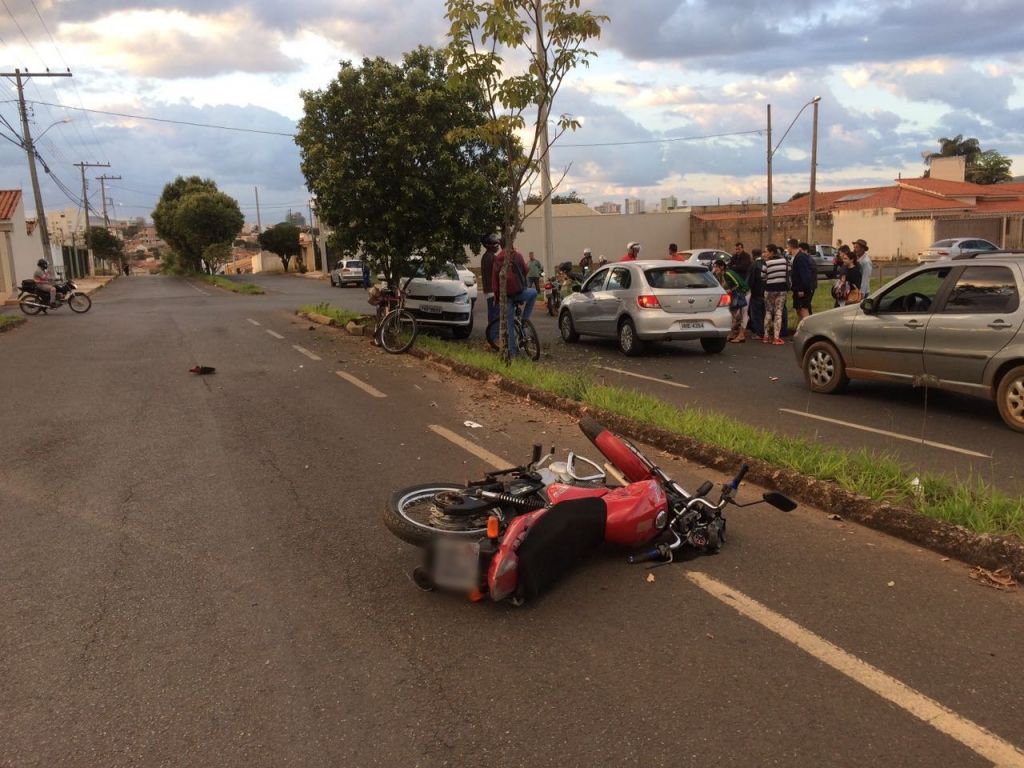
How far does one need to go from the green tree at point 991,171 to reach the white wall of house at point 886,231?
3241 cm

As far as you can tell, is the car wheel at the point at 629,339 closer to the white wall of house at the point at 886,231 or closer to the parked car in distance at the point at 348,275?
the parked car in distance at the point at 348,275

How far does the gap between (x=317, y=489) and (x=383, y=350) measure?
8.17m

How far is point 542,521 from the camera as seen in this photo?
3914 mm

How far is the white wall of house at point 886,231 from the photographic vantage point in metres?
42.7

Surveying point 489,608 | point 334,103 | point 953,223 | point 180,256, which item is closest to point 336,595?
point 489,608

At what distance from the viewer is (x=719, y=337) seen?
13.0 m

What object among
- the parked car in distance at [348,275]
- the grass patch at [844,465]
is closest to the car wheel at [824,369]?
the grass patch at [844,465]

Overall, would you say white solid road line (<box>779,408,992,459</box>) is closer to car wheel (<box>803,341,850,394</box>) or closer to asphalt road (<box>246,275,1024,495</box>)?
asphalt road (<box>246,275,1024,495</box>)

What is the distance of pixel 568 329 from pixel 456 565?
11617mm

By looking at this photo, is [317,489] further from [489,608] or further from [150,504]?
[489,608]

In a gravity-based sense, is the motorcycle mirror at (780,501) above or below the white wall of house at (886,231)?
below

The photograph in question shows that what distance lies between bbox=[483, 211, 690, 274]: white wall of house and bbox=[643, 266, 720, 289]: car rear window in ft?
110

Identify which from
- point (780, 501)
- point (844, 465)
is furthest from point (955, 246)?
point (780, 501)

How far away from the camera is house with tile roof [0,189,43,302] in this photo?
32438 millimetres
